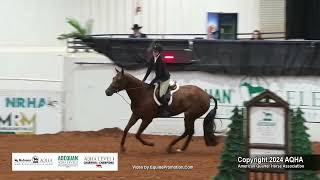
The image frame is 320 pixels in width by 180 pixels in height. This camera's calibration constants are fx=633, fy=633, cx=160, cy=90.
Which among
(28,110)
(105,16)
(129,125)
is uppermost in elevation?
(105,16)

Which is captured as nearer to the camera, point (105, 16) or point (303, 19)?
point (105, 16)

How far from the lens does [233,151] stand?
920 centimetres

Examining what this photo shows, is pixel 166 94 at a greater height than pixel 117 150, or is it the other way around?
pixel 166 94

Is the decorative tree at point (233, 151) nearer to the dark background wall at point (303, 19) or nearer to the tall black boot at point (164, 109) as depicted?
the tall black boot at point (164, 109)

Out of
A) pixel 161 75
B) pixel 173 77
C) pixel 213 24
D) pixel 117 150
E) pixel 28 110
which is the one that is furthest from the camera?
pixel 213 24

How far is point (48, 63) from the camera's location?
19328mm

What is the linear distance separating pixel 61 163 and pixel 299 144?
505cm

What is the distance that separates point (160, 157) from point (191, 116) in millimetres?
1409

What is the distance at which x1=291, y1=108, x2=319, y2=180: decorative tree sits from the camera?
8805mm

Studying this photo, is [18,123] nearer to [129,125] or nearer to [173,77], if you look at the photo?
[173,77]

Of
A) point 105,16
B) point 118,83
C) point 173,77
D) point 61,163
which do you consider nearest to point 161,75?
point 118,83

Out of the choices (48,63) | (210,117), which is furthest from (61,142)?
(210,117)

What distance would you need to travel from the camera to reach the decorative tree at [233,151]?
9109 mm

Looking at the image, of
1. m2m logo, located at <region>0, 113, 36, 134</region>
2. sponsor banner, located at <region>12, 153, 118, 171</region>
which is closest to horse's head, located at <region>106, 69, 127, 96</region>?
sponsor banner, located at <region>12, 153, 118, 171</region>
